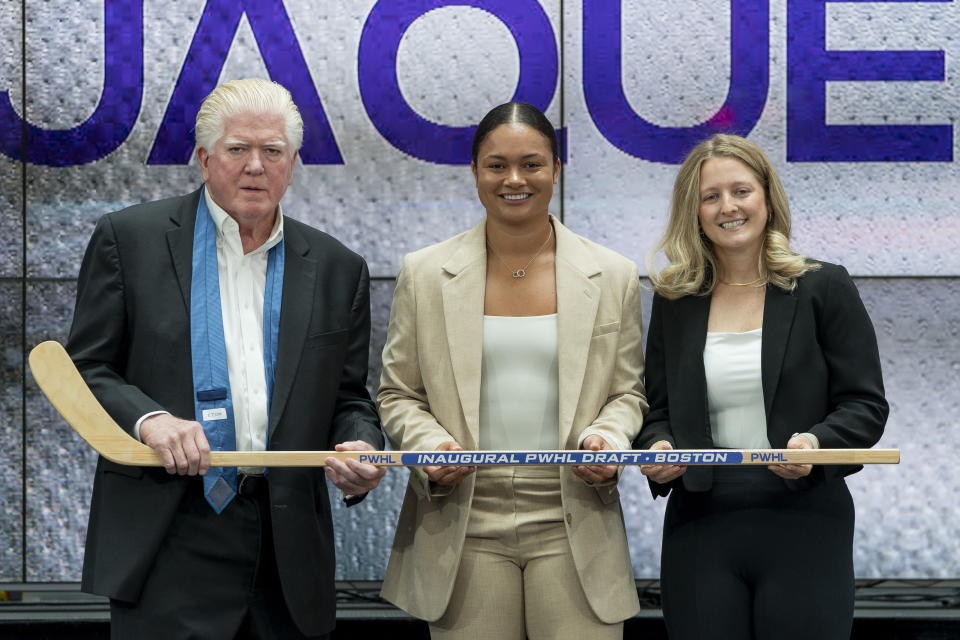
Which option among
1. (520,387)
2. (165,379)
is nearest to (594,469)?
(520,387)

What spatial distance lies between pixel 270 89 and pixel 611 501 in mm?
1393

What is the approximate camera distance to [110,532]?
2.75 meters

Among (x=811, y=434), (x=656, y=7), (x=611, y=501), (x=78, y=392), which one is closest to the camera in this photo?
(x=78, y=392)

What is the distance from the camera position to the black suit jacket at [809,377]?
291 cm

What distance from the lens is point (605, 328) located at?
3078 mm

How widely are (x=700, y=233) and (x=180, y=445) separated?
150cm

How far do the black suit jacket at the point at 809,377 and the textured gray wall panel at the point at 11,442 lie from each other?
2849 mm

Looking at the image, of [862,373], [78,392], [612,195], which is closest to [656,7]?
[612,195]

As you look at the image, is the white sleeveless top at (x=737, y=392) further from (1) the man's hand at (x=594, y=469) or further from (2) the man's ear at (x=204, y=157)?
(2) the man's ear at (x=204, y=157)

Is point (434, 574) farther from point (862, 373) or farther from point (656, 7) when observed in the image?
point (656, 7)

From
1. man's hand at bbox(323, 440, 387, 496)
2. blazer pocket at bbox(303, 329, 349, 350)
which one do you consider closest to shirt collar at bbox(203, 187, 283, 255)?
blazer pocket at bbox(303, 329, 349, 350)

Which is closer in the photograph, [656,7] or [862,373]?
[862,373]

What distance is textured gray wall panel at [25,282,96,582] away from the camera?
4.69 m

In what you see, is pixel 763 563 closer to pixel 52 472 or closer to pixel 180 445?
pixel 180 445
